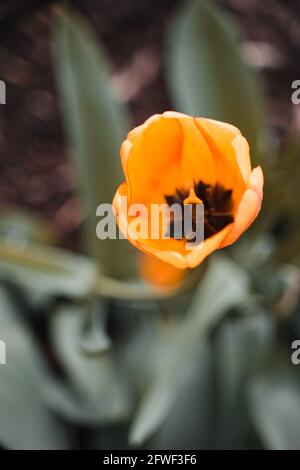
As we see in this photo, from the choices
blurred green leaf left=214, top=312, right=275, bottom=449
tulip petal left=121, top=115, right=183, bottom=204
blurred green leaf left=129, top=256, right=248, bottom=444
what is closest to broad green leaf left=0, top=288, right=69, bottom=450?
blurred green leaf left=129, top=256, right=248, bottom=444

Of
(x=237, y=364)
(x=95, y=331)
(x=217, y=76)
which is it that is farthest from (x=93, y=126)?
(x=237, y=364)

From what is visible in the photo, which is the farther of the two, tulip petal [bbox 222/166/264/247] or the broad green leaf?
the broad green leaf

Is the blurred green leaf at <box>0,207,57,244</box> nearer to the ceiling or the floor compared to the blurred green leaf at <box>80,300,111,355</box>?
nearer to the ceiling

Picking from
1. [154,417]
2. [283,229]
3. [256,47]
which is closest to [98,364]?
[154,417]

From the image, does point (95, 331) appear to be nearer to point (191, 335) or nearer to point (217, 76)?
point (191, 335)

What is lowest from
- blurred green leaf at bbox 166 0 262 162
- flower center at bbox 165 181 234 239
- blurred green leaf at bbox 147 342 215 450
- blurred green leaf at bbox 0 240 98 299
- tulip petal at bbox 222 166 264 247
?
blurred green leaf at bbox 147 342 215 450

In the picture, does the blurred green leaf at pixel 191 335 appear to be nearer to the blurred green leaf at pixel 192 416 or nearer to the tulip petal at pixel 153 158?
the blurred green leaf at pixel 192 416

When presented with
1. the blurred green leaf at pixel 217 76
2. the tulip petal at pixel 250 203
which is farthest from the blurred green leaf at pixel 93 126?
the tulip petal at pixel 250 203

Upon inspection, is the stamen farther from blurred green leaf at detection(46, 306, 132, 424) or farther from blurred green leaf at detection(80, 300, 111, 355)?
blurred green leaf at detection(46, 306, 132, 424)
